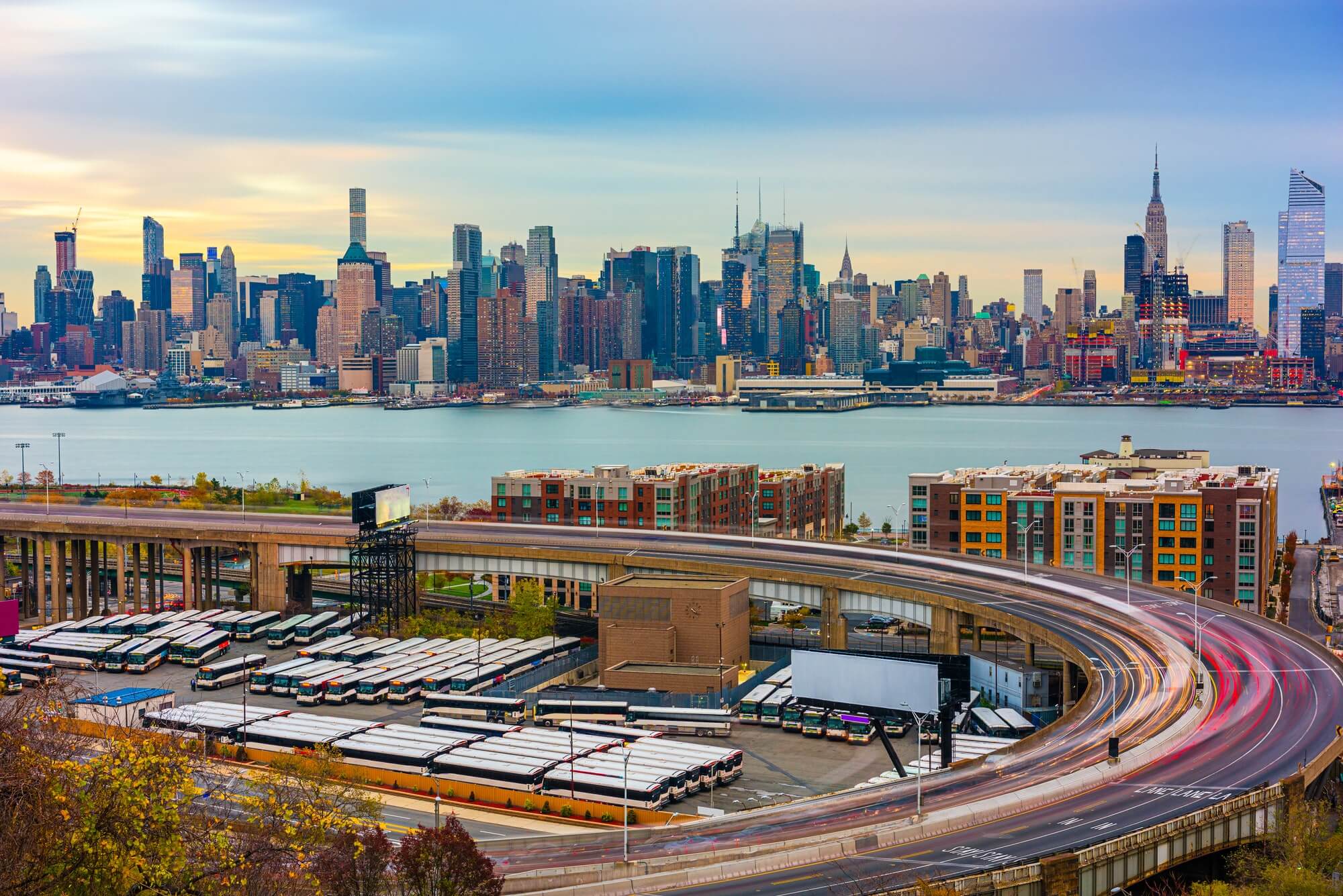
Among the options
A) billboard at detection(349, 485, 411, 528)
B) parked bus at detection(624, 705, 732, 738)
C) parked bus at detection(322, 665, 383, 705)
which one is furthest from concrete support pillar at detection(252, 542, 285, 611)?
parked bus at detection(624, 705, 732, 738)

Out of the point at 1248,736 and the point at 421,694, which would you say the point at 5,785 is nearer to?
the point at 1248,736

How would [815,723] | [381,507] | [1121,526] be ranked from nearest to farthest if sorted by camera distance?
[815,723]
[381,507]
[1121,526]

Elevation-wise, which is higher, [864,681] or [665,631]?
[864,681]

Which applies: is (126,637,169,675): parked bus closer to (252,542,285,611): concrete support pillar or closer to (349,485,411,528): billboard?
(349,485,411,528): billboard

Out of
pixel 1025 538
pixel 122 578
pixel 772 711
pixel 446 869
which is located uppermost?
pixel 1025 538

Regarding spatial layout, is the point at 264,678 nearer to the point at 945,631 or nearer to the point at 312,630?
the point at 312,630

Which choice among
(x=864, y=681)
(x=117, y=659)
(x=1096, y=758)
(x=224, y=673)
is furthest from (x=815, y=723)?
(x=117, y=659)
